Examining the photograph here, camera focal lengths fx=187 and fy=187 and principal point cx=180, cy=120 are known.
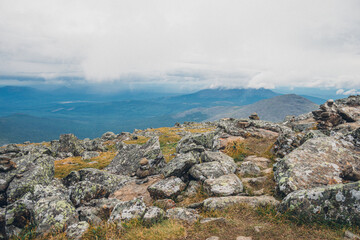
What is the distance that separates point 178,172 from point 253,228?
8.86 meters

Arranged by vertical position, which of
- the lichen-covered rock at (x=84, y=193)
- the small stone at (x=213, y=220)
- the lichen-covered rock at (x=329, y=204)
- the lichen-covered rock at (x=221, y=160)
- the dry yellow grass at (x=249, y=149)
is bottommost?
the lichen-covered rock at (x=84, y=193)

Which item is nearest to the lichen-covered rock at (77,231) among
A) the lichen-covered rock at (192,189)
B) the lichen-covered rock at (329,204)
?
the lichen-covered rock at (192,189)

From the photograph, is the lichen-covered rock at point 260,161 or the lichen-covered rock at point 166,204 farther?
the lichen-covered rock at point 260,161

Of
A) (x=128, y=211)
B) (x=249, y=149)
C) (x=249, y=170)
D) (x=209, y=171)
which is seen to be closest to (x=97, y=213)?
(x=128, y=211)

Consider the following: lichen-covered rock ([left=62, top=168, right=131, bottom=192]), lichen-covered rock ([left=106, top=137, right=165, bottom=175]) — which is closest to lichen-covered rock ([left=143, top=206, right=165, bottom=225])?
lichen-covered rock ([left=62, top=168, right=131, bottom=192])

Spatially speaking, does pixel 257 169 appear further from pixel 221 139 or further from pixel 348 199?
pixel 221 139

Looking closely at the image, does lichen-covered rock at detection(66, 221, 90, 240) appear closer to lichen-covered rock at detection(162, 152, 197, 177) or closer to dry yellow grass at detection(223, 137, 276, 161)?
lichen-covered rock at detection(162, 152, 197, 177)

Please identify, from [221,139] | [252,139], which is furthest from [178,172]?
[252,139]

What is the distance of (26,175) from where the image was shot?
19797mm

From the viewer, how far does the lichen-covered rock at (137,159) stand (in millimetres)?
22453

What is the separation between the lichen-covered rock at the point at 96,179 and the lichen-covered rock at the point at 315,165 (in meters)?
15.8

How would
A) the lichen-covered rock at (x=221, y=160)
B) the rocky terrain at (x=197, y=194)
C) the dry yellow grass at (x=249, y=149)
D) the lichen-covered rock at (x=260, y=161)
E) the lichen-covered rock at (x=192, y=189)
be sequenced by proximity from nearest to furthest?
1. the rocky terrain at (x=197, y=194)
2. the lichen-covered rock at (x=192, y=189)
3. the lichen-covered rock at (x=221, y=160)
4. the lichen-covered rock at (x=260, y=161)
5. the dry yellow grass at (x=249, y=149)

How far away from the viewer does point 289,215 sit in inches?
397

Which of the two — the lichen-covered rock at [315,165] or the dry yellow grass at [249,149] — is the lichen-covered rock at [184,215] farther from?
the dry yellow grass at [249,149]
